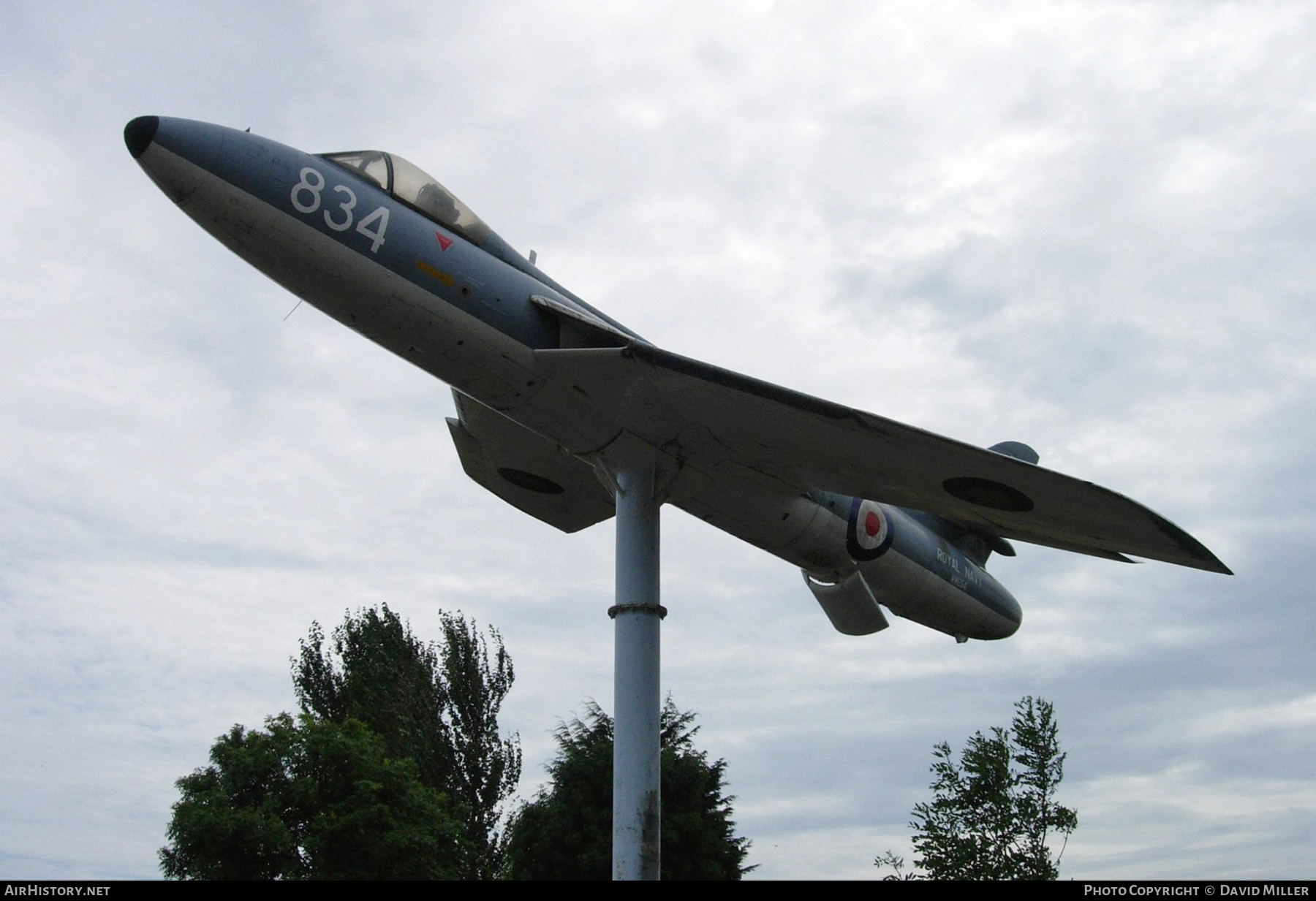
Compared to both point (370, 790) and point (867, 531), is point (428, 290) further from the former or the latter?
point (370, 790)

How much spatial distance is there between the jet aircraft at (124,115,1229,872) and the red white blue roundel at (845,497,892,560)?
58mm

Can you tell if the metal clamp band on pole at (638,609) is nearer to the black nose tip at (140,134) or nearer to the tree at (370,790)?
the black nose tip at (140,134)

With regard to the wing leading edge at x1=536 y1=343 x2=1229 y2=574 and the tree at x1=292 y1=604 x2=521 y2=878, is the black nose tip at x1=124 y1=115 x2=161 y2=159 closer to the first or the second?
the wing leading edge at x1=536 y1=343 x2=1229 y2=574

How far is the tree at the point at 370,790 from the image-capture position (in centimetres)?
2505

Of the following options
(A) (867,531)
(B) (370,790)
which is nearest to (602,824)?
(B) (370,790)

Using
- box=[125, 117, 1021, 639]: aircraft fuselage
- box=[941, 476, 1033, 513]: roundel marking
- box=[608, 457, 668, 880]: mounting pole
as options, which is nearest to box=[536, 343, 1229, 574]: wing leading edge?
box=[941, 476, 1033, 513]: roundel marking

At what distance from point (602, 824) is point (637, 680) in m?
16.9

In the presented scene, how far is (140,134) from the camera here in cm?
997

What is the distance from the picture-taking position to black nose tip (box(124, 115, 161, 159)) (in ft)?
32.7

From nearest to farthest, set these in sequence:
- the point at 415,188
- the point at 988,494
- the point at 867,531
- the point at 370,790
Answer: the point at 415,188 → the point at 988,494 → the point at 867,531 → the point at 370,790

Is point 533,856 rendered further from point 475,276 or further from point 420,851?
point 475,276

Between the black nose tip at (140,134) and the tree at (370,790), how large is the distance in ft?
62.3

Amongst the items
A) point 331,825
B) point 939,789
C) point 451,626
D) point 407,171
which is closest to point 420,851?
point 331,825

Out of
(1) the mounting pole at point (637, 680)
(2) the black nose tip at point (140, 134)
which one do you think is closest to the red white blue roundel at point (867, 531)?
(1) the mounting pole at point (637, 680)
